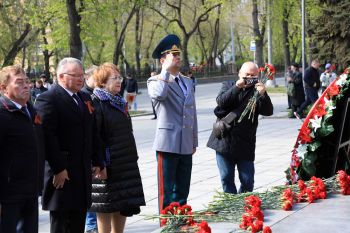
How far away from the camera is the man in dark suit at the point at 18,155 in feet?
17.6

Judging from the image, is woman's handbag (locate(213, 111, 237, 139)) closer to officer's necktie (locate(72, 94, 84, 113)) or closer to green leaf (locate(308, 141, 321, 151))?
green leaf (locate(308, 141, 321, 151))

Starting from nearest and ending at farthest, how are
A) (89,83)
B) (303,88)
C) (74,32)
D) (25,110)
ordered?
(25,110)
(89,83)
(303,88)
(74,32)

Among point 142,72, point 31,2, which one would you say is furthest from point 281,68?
point 31,2

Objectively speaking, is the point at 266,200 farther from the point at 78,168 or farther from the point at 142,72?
the point at 142,72

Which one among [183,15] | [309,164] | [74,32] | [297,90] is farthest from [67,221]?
[183,15]

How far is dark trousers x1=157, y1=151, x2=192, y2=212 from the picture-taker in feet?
22.6

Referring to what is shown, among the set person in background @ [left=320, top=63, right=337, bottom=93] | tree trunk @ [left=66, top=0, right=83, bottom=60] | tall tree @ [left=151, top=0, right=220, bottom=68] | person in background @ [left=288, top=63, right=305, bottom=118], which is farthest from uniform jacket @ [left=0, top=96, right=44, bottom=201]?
tall tree @ [left=151, top=0, right=220, bottom=68]

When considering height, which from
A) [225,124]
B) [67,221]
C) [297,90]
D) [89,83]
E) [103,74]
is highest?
[103,74]

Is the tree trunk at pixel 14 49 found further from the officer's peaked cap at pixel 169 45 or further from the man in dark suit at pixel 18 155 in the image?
the man in dark suit at pixel 18 155

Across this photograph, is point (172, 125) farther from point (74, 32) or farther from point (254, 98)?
point (74, 32)

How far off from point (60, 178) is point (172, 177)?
1534mm

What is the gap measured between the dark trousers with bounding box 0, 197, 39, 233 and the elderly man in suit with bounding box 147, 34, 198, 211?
1627 millimetres

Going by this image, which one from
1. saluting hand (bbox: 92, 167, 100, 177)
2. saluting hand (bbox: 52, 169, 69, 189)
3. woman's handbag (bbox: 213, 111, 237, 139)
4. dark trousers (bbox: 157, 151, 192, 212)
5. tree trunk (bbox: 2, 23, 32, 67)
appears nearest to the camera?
saluting hand (bbox: 52, 169, 69, 189)

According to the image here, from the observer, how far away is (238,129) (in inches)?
290
